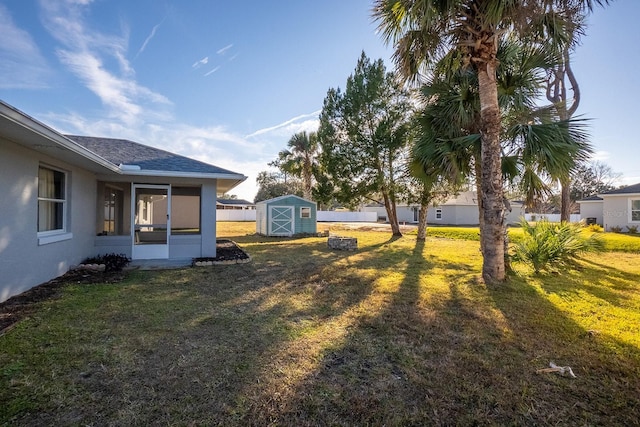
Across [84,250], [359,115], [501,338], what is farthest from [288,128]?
[501,338]

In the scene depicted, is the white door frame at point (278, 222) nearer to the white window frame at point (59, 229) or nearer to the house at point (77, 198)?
the house at point (77, 198)

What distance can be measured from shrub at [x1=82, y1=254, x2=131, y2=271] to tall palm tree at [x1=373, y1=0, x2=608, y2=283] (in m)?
8.19

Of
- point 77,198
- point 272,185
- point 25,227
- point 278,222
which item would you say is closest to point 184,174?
point 77,198

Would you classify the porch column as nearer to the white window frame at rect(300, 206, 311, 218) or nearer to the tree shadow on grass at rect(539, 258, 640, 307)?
the tree shadow on grass at rect(539, 258, 640, 307)

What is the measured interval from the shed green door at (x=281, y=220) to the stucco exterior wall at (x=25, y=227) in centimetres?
1131

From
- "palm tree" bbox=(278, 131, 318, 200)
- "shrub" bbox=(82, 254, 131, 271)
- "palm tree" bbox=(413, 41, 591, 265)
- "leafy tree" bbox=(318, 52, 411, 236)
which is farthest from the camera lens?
"palm tree" bbox=(278, 131, 318, 200)

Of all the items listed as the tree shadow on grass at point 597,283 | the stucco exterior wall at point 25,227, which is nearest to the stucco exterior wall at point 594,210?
the tree shadow on grass at point 597,283

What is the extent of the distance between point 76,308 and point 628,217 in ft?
79.9

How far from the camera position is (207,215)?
8.59 meters

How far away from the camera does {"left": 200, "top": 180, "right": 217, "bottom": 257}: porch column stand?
8594mm

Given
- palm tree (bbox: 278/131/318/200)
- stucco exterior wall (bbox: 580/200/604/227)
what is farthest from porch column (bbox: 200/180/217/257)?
stucco exterior wall (bbox: 580/200/604/227)

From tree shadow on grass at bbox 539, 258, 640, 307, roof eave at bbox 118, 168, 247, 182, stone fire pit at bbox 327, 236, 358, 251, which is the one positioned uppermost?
roof eave at bbox 118, 168, 247, 182

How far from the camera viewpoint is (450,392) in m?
2.56

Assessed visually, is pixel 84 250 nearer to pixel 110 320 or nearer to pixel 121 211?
pixel 121 211
